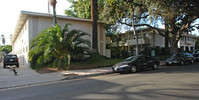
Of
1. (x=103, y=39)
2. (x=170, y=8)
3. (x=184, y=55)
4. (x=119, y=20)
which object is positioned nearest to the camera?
(x=170, y=8)

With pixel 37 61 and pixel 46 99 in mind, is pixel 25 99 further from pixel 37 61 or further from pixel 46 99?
pixel 37 61

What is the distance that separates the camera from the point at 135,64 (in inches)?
459

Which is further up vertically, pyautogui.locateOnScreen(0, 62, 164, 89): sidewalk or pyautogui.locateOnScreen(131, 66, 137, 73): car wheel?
pyautogui.locateOnScreen(131, 66, 137, 73): car wheel

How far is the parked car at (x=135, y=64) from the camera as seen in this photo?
11.1 meters

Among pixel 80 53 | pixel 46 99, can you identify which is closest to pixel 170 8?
pixel 80 53

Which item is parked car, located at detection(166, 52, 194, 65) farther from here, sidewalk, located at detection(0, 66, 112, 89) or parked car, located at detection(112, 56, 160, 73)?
sidewalk, located at detection(0, 66, 112, 89)

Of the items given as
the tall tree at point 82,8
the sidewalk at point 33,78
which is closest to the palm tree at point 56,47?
the sidewalk at point 33,78

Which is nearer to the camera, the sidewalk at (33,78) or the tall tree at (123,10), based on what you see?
the sidewalk at (33,78)

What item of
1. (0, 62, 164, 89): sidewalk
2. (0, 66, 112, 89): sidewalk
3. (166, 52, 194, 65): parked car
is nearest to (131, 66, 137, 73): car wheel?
(0, 62, 164, 89): sidewalk

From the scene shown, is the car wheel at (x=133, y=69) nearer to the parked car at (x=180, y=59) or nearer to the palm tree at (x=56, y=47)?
the palm tree at (x=56, y=47)

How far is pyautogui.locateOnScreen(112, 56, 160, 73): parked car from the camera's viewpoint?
36.6ft

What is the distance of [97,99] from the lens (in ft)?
16.2

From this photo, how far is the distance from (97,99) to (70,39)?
379 inches

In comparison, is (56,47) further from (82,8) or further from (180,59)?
(82,8)
